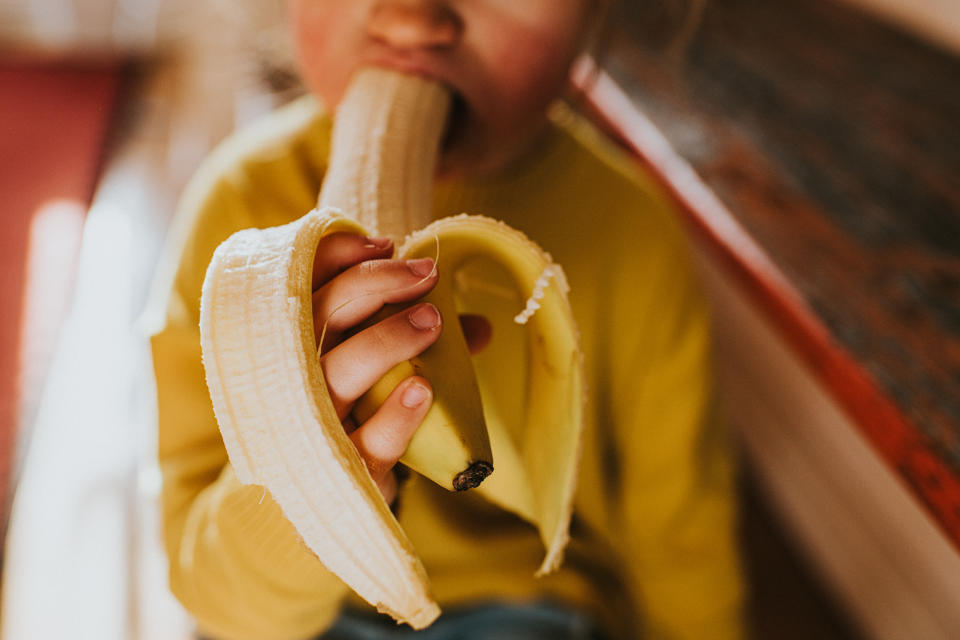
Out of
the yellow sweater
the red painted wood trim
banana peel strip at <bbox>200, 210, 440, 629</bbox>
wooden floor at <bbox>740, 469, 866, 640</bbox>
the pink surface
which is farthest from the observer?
wooden floor at <bbox>740, 469, 866, 640</bbox>

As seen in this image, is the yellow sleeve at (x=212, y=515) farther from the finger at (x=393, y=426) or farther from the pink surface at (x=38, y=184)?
the pink surface at (x=38, y=184)

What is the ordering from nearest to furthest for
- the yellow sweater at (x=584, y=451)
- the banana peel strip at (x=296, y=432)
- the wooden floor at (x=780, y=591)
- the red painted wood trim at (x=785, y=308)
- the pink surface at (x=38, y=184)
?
the banana peel strip at (x=296, y=432) → the yellow sweater at (x=584, y=451) → the red painted wood trim at (x=785, y=308) → the pink surface at (x=38, y=184) → the wooden floor at (x=780, y=591)

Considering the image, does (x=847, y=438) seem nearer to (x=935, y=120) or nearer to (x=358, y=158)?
(x=935, y=120)

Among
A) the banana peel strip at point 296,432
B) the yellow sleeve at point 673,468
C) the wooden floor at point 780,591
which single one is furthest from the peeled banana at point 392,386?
the wooden floor at point 780,591

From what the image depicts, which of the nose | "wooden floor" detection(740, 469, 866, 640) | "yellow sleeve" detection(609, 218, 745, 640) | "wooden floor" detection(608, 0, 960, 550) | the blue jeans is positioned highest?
the nose

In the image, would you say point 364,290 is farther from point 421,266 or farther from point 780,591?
point 780,591

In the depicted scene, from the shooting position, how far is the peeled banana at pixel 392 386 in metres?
0.17

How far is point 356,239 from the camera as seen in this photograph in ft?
0.68

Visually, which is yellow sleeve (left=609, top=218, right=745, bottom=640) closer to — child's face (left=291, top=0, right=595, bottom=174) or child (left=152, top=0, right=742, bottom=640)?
child (left=152, top=0, right=742, bottom=640)

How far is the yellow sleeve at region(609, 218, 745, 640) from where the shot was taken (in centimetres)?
52

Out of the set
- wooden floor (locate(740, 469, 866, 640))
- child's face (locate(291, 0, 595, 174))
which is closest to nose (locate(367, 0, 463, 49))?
child's face (locate(291, 0, 595, 174))

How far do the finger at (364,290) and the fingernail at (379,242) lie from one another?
0.04ft

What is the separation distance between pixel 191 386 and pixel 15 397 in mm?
803

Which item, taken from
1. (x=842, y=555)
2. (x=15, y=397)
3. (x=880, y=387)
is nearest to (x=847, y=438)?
(x=842, y=555)
